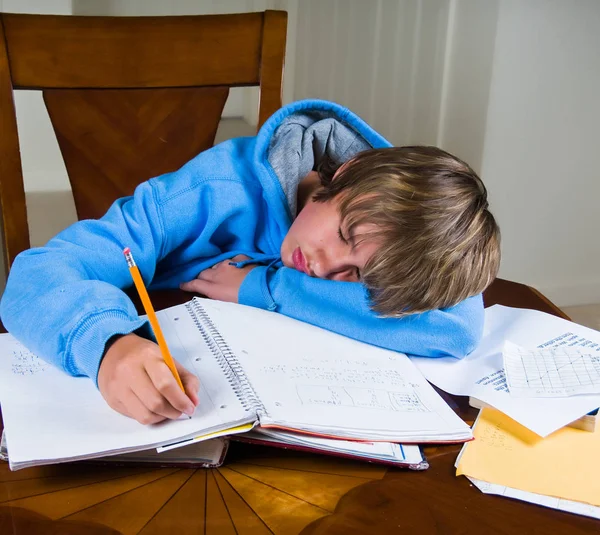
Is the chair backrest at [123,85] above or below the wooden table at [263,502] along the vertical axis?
above

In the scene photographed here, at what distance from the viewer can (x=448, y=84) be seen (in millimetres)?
2213

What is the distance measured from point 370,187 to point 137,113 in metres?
0.56

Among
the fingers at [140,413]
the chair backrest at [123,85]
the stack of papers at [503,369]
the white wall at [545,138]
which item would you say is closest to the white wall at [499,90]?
the white wall at [545,138]

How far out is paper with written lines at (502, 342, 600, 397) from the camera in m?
0.76

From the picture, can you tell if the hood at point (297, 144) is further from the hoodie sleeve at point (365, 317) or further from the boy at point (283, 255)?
the hoodie sleeve at point (365, 317)

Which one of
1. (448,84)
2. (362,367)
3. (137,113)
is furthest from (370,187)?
(448,84)

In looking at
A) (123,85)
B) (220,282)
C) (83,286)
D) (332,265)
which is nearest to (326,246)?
(332,265)

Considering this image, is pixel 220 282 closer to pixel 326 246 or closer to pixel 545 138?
pixel 326 246

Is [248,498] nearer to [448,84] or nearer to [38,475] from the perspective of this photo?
[38,475]

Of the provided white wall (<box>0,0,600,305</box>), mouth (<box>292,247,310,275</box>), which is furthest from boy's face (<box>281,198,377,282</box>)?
white wall (<box>0,0,600,305</box>)

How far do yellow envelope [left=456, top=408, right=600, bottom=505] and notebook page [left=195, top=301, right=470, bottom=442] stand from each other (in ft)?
0.09

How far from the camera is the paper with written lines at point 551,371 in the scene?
0.76 metres

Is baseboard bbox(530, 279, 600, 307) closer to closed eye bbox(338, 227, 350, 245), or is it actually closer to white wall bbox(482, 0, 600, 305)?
white wall bbox(482, 0, 600, 305)

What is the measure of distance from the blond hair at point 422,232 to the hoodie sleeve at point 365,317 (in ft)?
0.05
